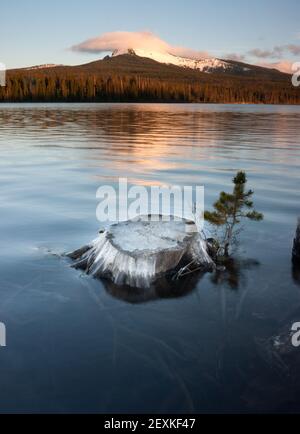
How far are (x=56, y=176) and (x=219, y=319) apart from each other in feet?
48.3

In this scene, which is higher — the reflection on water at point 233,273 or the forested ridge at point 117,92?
the forested ridge at point 117,92

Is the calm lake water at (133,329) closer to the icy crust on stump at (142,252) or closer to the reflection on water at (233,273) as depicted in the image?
the reflection on water at (233,273)

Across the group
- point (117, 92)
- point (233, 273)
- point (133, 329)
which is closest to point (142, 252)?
point (133, 329)

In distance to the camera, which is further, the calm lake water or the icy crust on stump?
the icy crust on stump

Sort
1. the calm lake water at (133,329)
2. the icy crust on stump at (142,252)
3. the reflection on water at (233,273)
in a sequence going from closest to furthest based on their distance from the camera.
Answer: the calm lake water at (133,329), the icy crust on stump at (142,252), the reflection on water at (233,273)

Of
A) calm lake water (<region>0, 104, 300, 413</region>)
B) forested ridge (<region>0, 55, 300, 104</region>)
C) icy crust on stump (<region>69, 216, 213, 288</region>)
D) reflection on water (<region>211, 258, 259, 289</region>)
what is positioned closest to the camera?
calm lake water (<region>0, 104, 300, 413</region>)

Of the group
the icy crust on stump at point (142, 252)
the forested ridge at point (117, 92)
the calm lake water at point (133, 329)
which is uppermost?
the forested ridge at point (117, 92)

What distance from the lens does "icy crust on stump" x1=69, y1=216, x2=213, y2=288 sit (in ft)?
27.4

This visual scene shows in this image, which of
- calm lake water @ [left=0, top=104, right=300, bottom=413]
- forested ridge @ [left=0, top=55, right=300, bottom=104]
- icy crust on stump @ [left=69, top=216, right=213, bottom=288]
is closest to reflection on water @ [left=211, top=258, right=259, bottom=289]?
calm lake water @ [left=0, top=104, right=300, bottom=413]

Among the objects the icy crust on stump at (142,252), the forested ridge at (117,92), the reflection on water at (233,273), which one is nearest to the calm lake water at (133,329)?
the reflection on water at (233,273)

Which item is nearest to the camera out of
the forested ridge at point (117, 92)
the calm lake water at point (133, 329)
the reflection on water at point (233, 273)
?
the calm lake water at point (133, 329)

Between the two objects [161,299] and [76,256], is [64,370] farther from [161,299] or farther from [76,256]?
[76,256]

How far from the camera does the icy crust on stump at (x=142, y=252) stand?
836 centimetres

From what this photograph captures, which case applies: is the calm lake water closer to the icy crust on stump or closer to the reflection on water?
the reflection on water
